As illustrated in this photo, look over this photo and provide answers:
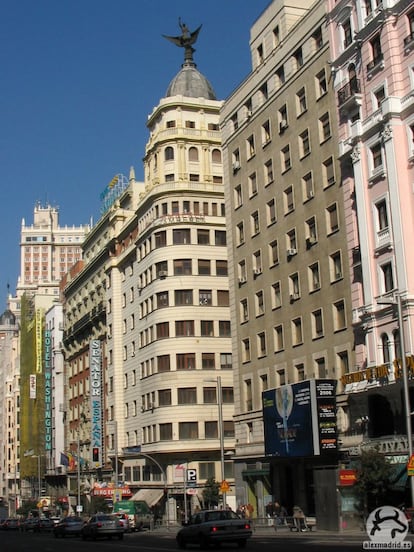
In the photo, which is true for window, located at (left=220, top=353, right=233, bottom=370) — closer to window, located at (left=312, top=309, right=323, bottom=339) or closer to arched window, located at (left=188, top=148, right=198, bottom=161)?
arched window, located at (left=188, top=148, right=198, bottom=161)

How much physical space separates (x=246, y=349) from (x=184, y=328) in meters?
18.8

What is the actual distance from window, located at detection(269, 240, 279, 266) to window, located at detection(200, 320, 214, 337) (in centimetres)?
2308

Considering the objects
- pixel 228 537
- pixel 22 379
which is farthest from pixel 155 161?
pixel 22 379

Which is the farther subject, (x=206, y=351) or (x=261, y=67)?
(x=206, y=351)

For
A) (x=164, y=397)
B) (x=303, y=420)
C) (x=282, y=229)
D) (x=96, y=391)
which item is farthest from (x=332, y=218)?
(x=96, y=391)

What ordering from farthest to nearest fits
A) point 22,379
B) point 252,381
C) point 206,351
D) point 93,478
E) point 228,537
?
1. point 22,379
2. point 93,478
3. point 206,351
4. point 252,381
5. point 228,537

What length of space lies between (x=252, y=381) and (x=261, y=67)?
69.3 feet

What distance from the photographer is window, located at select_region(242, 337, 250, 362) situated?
6119 centimetres

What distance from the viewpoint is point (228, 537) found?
33.4m

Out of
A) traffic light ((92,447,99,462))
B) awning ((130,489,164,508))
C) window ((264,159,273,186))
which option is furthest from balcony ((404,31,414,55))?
traffic light ((92,447,99,462))

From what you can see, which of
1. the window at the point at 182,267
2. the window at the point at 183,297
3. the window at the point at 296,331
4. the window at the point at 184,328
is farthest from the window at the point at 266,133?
the window at the point at 184,328

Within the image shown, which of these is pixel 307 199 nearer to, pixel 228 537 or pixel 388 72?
pixel 388 72

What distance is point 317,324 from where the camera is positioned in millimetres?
52406

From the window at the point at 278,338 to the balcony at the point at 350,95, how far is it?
1470 cm
